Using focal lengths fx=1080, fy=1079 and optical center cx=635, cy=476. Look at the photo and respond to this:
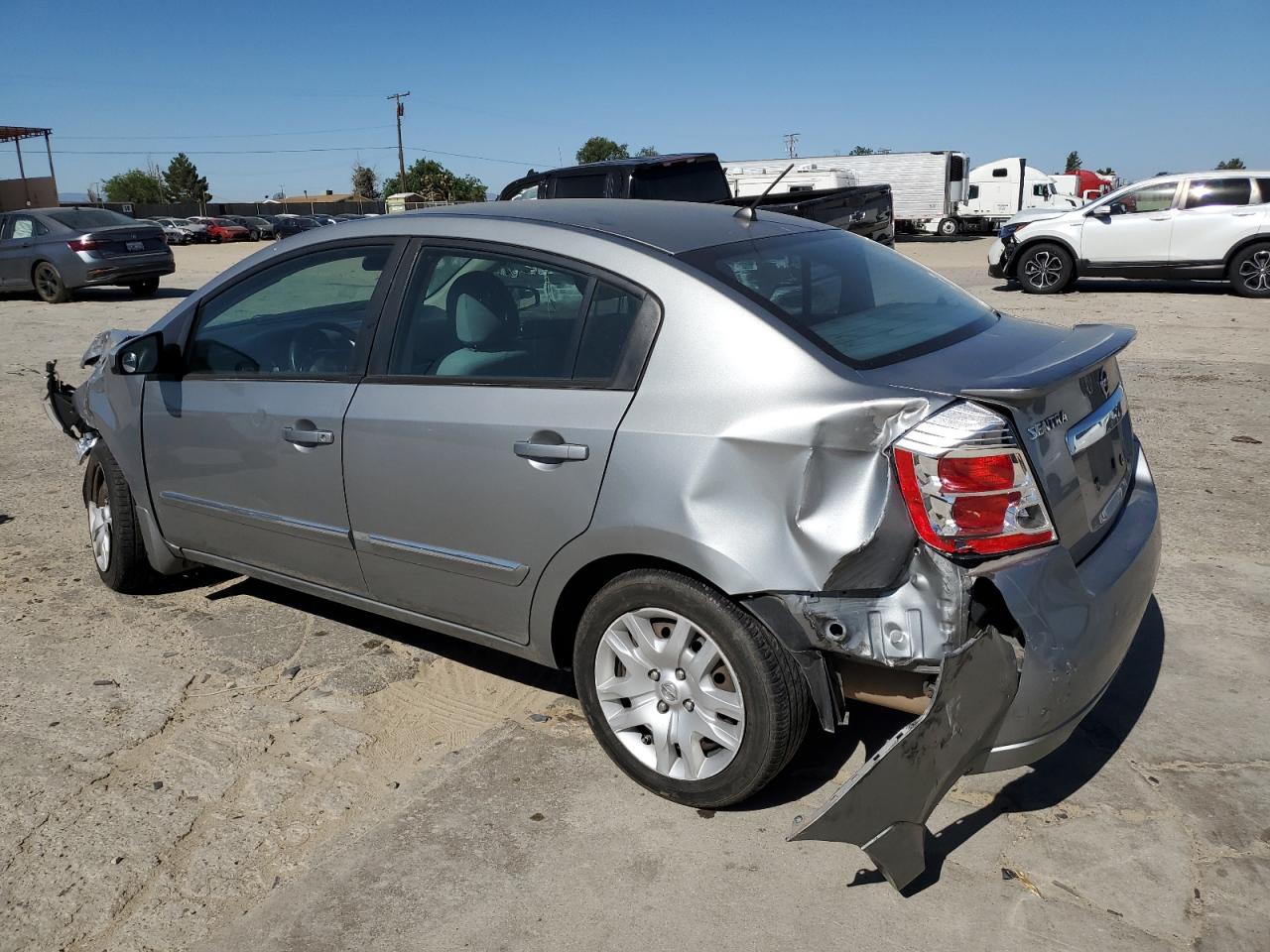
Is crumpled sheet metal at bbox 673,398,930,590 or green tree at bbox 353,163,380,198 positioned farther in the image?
green tree at bbox 353,163,380,198

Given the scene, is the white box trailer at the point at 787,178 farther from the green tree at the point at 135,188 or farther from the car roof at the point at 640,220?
the green tree at the point at 135,188

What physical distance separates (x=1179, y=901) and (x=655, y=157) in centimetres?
1054

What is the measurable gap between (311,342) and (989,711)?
2.70 m

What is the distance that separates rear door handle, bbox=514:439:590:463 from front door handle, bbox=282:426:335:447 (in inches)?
33.3

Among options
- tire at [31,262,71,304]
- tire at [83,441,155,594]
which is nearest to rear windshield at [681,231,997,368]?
tire at [83,441,155,594]

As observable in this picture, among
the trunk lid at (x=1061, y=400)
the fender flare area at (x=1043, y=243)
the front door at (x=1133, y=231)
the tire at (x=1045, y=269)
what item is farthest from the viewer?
the tire at (x=1045, y=269)

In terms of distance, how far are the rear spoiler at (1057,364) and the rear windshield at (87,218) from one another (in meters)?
17.4

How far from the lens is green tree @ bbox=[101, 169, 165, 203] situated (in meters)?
110

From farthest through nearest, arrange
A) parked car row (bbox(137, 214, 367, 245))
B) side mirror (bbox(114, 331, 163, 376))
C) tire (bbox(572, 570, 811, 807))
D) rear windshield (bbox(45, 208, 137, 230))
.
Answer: parked car row (bbox(137, 214, 367, 245)) → rear windshield (bbox(45, 208, 137, 230)) → side mirror (bbox(114, 331, 163, 376)) → tire (bbox(572, 570, 811, 807))

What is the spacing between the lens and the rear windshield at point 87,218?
1748 cm

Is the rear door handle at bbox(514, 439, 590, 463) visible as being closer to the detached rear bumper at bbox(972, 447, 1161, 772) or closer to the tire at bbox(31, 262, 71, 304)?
the detached rear bumper at bbox(972, 447, 1161, 772)

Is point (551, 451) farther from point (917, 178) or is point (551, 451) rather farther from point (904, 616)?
point (917, 178)

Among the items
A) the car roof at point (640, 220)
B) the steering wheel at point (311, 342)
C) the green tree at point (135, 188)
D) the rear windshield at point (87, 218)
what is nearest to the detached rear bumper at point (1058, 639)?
the car roof at point (640, 220)

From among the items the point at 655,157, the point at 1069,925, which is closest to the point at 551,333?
the point at 1069,925
